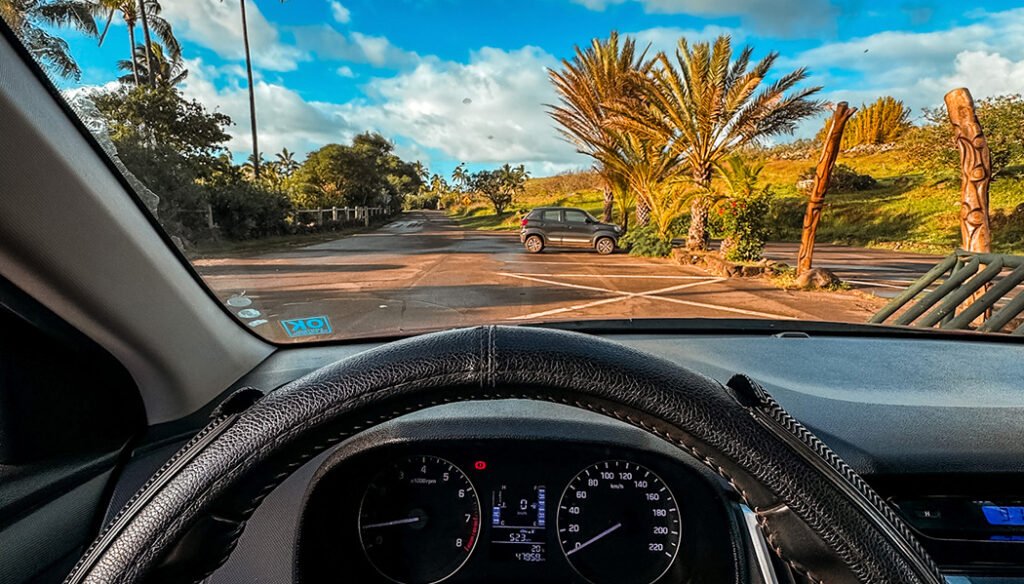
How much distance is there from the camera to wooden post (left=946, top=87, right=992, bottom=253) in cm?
405

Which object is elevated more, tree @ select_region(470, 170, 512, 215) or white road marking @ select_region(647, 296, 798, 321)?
tree @ select_region(470, 170, 512, 215)

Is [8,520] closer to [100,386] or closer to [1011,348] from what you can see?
[100,386]

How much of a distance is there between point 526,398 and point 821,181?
650cm

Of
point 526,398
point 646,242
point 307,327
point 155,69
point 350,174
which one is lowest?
point 307,327

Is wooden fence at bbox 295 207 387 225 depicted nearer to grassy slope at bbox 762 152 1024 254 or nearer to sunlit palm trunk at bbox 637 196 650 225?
sunlit palm trunk at bbox 637 196 650 225

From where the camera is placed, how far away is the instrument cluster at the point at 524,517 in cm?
153

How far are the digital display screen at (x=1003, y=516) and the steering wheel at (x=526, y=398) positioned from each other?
121 centimetres

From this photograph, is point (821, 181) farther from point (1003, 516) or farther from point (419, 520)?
point (419, 520)

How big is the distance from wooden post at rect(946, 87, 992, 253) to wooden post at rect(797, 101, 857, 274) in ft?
4.14

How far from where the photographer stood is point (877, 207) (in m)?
10.6

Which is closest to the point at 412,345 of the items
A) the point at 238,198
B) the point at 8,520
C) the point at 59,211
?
the point at 59,211

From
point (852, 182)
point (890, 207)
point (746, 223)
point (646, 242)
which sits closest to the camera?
point (646, 242)

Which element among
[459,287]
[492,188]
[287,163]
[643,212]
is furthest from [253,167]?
[643,212]

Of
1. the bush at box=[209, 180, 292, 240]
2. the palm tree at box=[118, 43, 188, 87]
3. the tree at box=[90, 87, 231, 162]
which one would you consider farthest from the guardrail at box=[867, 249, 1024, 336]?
the palm tree at box=[118, 43, 188, 87]
